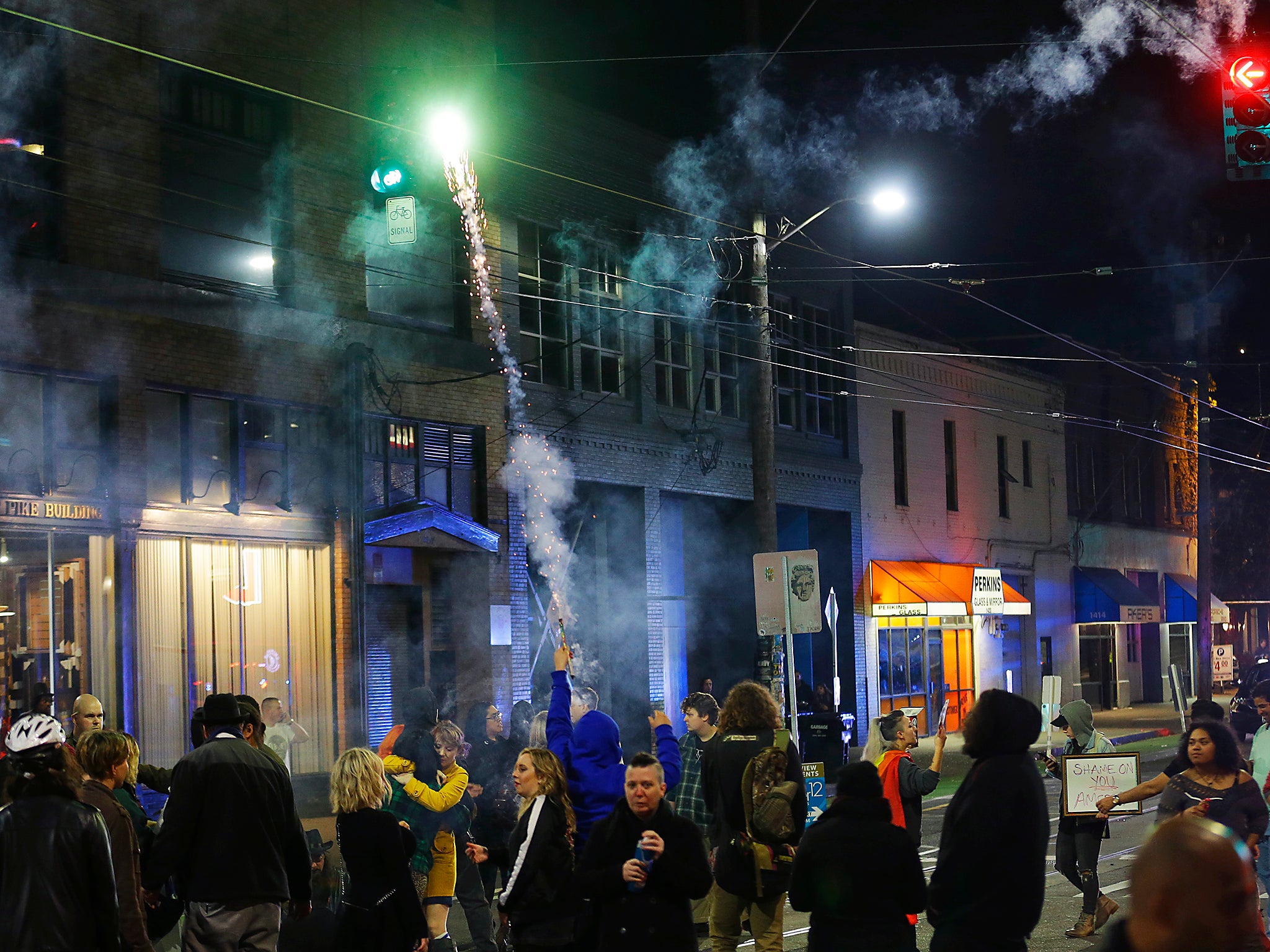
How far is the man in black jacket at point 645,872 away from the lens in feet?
18.5

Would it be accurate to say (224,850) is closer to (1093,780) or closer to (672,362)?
(1093,780)

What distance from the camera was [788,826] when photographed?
7.29 meters

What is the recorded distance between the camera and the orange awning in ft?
91.0

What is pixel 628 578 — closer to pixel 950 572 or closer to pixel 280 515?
pixel 280 515

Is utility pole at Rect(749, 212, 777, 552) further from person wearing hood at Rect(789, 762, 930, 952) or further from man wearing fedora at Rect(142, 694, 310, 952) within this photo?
person wearing hood at Rect(789, 762, 930, 952)

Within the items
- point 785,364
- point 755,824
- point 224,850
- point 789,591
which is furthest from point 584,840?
point 785,364

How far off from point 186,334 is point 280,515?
8.10 ft

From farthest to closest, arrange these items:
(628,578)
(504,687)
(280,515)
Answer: (628,578), (504,687), (280,515)

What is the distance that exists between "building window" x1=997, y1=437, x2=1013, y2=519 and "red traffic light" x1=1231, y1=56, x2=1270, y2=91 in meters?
23.0

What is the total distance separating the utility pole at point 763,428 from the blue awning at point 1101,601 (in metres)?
22.9

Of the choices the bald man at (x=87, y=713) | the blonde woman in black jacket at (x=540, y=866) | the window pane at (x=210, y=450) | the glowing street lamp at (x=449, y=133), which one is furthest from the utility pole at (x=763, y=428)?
the blonde woman in black jacket at (x=540, y=866)

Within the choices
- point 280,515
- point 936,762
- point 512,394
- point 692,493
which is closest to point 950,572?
A: point 692,493

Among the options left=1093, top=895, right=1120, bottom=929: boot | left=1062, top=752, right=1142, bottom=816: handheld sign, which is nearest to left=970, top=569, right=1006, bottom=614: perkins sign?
left=1062, top=752, right=1142, bottom=816: handheld sign

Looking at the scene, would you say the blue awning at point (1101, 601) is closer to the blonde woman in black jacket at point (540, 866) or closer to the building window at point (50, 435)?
the building window at point (50, 435)
